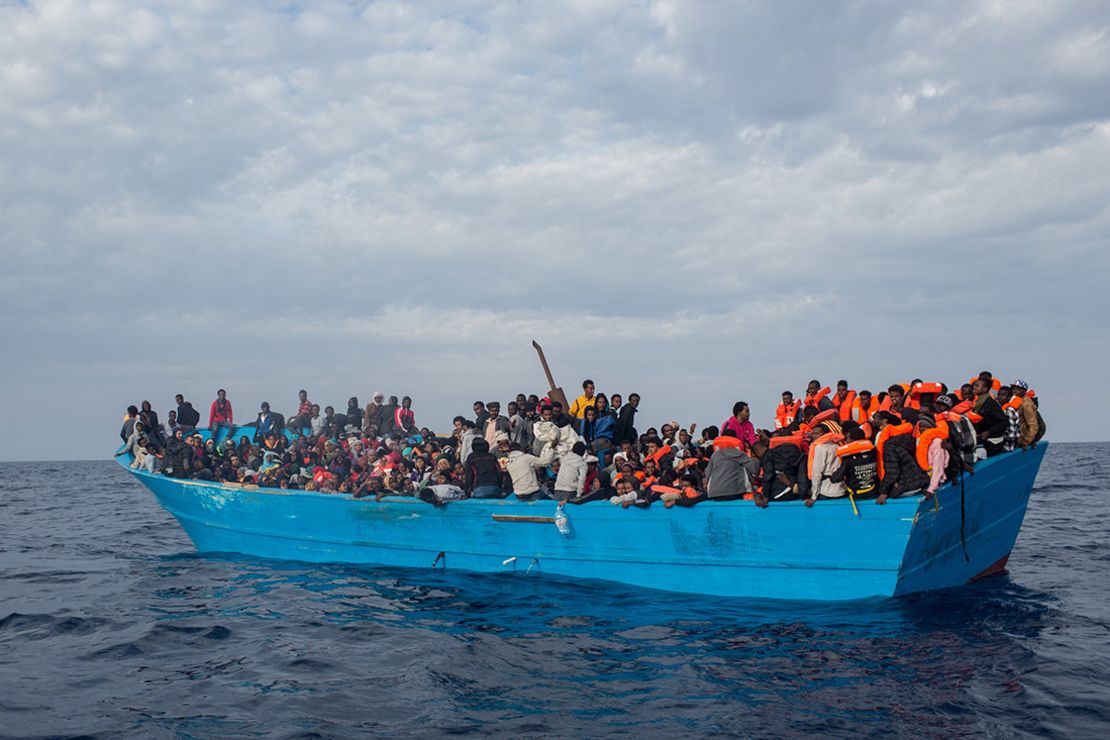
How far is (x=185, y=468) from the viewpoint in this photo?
18.7m

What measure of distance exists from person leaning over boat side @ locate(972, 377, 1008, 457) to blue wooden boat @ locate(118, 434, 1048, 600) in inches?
14.0

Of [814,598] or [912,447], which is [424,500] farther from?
[912,447]

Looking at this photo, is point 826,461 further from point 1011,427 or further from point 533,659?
point 533,659

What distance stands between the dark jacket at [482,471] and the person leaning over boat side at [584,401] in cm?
227

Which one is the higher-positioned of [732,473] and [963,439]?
[963,439]

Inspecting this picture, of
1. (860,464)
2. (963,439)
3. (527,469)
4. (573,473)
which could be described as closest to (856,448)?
(860,464)

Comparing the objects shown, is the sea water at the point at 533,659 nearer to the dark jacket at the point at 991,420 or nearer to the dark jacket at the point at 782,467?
the dark jacket at the point at 782,467

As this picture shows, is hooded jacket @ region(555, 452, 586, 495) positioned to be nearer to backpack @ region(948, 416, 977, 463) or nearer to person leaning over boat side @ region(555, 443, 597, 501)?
person leaning over boat side @ region(555, 443, 597, 501)

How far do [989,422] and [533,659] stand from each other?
8.00 m

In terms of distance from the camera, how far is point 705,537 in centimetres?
1205

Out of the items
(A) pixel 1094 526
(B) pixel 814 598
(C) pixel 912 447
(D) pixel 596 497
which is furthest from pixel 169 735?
(A) pixel 1094 526

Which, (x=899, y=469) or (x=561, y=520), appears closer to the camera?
(x=899, y=469)

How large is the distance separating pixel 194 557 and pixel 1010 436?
17108mm

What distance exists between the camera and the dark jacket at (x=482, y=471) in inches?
564
